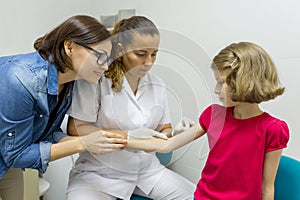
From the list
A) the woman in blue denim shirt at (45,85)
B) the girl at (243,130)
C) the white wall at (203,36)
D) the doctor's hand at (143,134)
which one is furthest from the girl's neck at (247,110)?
the woman in blue denim shirt at (45,85)

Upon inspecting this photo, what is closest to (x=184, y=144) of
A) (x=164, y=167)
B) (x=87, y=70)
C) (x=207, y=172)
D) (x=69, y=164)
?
(x=207, y=172)

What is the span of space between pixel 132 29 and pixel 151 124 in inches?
14.6

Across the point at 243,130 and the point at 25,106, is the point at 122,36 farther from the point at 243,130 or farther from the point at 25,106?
the point at 243,130

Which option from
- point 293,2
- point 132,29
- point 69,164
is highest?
point 293,2

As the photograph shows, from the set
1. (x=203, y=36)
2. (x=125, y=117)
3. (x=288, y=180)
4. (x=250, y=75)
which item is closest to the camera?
(x=250, y=75)

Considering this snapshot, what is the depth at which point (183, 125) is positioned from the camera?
128 cm

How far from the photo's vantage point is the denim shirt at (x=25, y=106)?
105 cm

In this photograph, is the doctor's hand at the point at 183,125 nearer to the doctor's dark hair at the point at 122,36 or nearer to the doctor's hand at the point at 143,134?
the doctor's hand at the point at 143,134

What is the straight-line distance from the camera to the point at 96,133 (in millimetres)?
1178

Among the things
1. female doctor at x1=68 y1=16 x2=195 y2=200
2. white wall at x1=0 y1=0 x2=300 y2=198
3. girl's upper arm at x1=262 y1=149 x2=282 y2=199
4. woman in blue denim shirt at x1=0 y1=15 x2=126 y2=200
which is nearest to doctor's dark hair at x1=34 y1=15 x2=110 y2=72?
woman in blue denim shirt at x1=0 y1=15 x2=126 y2=200

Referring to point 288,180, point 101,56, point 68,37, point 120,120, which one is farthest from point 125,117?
point 288,180

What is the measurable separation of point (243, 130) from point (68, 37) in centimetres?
A: 65

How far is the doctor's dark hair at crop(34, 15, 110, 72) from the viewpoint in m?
1.10

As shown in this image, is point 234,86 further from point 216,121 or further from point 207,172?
point 207,172
